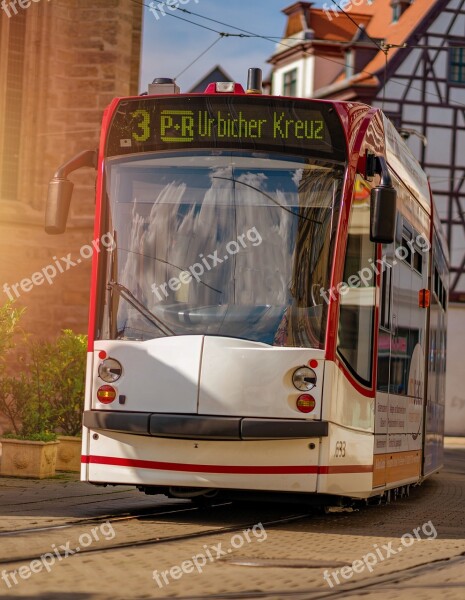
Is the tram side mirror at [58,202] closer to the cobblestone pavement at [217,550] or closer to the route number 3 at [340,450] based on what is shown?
the cobblestone pavement at [217,550]

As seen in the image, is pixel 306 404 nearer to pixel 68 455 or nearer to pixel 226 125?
pixel 226 125

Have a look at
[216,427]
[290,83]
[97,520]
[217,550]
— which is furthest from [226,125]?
[290,83]

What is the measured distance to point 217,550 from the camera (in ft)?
28.7

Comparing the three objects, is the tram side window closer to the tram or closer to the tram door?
the tram

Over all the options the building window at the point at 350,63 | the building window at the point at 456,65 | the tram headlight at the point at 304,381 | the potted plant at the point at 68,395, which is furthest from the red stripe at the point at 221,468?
the building window at the point at 350,63

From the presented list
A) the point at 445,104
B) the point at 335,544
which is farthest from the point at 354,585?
the point at 445,104

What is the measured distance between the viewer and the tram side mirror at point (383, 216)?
10.4 meters

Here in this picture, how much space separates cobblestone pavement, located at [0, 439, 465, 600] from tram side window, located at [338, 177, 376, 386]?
130 cm

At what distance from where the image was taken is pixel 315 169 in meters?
10.9

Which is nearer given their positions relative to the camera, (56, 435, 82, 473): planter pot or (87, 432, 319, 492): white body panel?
(87, 432, 319, 492): white body panel

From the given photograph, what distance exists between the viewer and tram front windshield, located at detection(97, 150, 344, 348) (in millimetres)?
10555

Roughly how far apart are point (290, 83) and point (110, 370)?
40.9 metres

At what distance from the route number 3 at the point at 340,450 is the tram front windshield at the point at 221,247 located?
0.78m

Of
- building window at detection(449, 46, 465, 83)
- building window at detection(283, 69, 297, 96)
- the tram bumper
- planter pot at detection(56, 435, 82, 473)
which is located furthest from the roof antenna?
building window at detection(283, 69, 297, 96)
